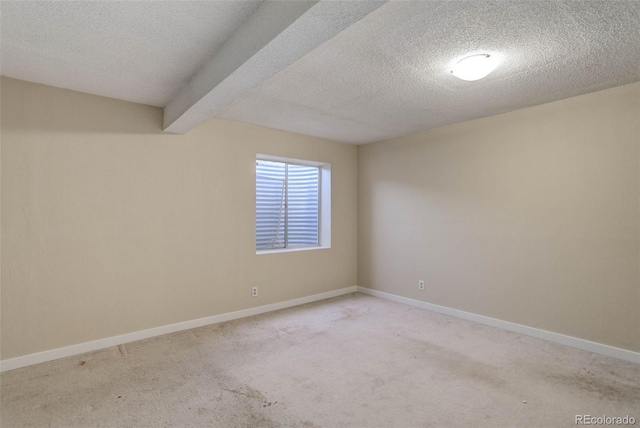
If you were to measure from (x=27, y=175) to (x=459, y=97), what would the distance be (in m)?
3.83

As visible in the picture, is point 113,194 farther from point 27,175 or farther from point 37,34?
point 37,34

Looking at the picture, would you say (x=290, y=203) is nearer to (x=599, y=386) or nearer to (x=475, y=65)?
(x=475, y=65)

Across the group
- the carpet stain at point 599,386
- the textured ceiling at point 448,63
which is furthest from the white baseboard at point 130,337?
the carpet stain at point 599,386

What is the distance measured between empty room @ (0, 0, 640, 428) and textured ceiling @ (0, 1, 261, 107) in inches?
0.7

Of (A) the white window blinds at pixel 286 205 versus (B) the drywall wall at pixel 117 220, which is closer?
(B) the drywall wall at pixel 117 220

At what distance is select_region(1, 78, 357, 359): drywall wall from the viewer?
2.61 meters

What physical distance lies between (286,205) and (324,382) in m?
2.77

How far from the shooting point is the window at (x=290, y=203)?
174 inches

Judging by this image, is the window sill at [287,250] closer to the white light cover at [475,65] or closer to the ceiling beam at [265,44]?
the ceiling beam at [265,44]

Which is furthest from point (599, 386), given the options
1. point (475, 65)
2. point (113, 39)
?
point (113, 39)

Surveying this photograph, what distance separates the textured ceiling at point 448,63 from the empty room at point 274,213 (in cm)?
2

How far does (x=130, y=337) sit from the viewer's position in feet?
10.1

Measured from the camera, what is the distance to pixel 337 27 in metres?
1.46

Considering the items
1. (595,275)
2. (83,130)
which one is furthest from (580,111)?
(83,130)
